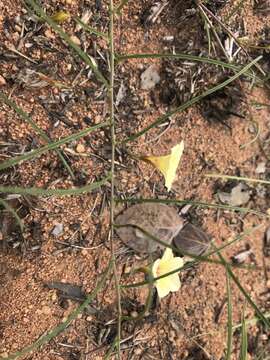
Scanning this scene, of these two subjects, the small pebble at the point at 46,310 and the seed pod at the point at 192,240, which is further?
the seed pod at the point at 192,240

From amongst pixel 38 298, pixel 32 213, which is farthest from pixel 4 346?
pixel 32 213

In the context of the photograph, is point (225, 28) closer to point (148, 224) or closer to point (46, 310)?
point (148, 224)

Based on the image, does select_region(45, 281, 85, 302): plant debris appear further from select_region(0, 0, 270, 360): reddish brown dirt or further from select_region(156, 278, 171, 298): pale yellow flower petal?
select_region(156, 278, 171, 298): pale yellow flower petal

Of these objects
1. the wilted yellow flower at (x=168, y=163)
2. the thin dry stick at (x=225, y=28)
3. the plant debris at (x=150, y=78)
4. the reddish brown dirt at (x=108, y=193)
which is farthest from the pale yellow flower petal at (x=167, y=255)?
the thin dry stick at (x=225, y=28)

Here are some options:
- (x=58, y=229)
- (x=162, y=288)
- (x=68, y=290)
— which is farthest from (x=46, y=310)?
(x=162, y=288)

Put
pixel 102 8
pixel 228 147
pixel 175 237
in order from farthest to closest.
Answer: pixel 228 147 < pixel 175 237 < pixel 102 8

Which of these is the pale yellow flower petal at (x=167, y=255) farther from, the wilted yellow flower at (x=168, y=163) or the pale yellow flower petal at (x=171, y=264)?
the wilted yellow flower at (x=168, y=163)

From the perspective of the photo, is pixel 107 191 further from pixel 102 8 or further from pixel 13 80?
pixel 102 8
